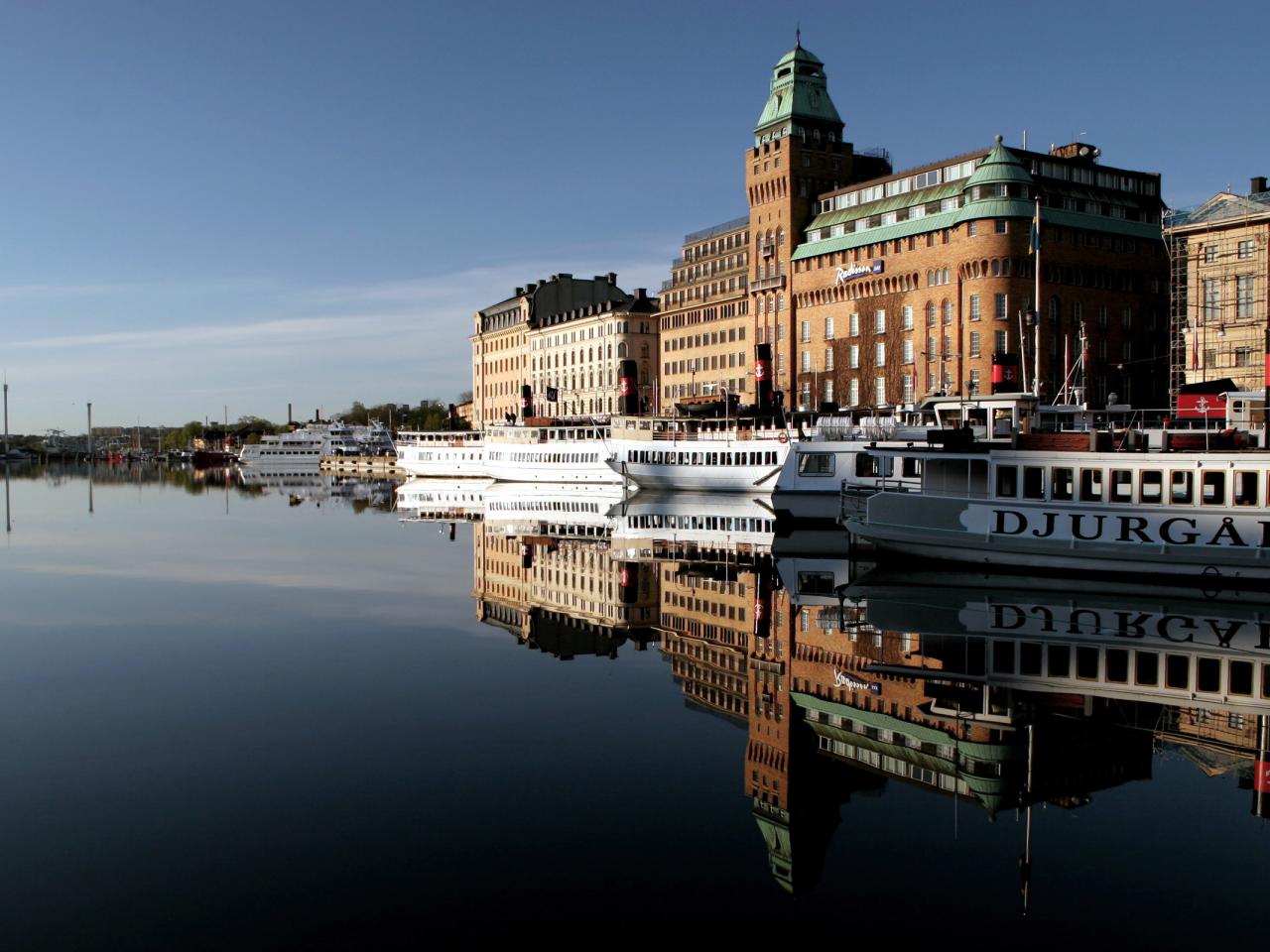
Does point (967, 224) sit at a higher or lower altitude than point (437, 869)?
higher

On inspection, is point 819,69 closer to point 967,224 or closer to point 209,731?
point 967,224

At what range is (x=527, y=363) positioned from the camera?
16662 cm

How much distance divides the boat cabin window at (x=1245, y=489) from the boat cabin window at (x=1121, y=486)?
3038mm

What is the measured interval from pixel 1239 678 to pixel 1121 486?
1501 centimetres

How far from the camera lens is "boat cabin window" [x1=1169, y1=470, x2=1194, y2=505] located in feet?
115

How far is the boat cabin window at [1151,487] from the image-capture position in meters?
35.4

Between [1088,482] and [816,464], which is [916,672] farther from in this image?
[816,464]

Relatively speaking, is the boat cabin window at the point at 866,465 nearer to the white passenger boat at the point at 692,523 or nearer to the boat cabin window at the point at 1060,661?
the white passenger boat at the point at 692,523

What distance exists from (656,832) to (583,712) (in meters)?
6.54

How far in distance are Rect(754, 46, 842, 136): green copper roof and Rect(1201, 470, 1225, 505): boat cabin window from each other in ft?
275

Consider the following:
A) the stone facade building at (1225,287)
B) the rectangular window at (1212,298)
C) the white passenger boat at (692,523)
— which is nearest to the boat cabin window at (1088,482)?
the white passenger boat at (692,523)

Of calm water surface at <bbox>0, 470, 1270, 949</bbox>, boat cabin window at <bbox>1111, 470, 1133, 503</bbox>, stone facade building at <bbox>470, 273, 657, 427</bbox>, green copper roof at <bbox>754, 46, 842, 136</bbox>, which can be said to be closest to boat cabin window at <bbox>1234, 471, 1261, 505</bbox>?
boat cabin window at <bbox>1111, 470, 1133, 503</bbox>

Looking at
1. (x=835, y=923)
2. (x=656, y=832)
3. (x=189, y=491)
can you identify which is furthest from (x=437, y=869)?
(x=189, y=491)

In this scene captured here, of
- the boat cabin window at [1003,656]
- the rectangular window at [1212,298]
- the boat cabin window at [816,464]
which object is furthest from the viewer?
the rectangular window at [1212,298]
